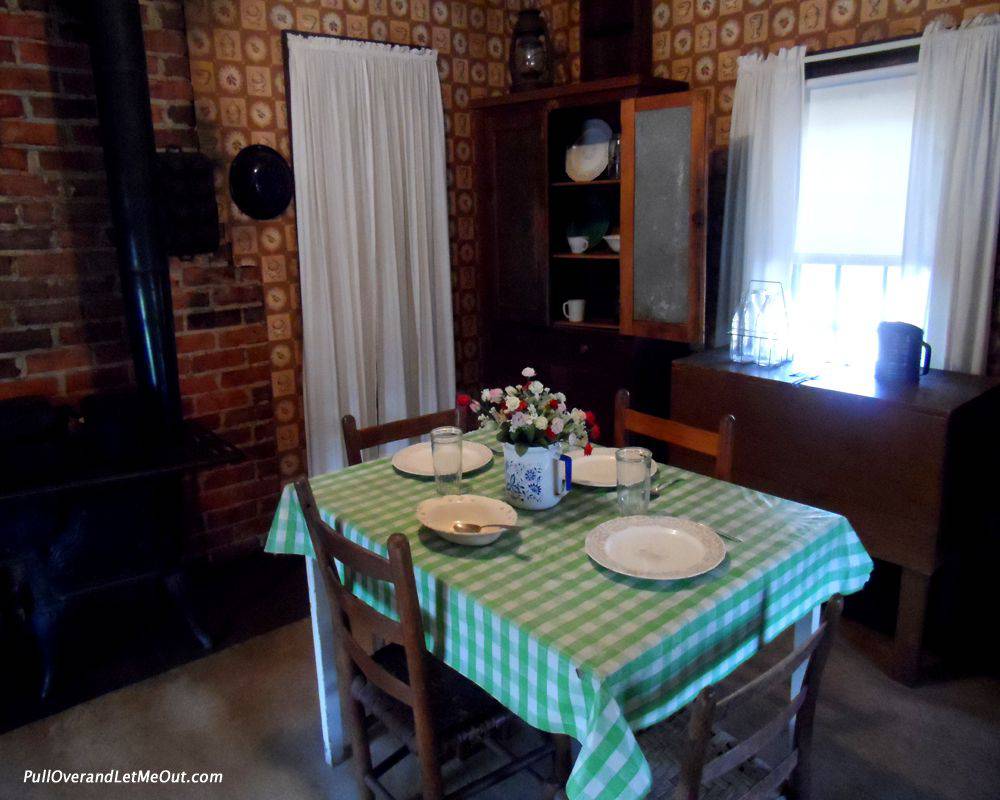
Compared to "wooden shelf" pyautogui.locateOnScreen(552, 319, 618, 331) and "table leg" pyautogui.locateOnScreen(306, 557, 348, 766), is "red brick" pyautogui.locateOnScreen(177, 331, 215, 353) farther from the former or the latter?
"wooden shelf" pyautogui.locateOnScreen(552, 319, 618, 331)

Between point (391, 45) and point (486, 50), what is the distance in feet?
1.90

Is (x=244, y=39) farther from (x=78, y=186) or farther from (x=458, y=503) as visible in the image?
(x=458, y=503)

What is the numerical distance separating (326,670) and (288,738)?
1.06ft

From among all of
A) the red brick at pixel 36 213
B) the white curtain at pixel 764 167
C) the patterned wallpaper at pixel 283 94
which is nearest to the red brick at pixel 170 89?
the patterned wallpaper at pixel 283 94

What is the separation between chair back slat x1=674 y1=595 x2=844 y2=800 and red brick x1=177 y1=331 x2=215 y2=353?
2.37 meters

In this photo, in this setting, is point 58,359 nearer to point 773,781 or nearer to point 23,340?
point 23,340

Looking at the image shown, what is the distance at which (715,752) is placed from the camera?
1502 millimetres

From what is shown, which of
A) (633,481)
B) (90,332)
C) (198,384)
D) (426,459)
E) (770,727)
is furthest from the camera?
(198,384)

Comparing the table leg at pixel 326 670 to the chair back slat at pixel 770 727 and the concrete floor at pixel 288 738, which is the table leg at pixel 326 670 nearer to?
the concrete floor at pixel 288 738

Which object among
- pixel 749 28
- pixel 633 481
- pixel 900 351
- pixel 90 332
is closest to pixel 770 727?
pixel 633 481

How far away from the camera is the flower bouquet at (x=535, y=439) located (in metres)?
1.73

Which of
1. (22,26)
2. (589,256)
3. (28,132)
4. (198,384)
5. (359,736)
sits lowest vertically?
(359,736)

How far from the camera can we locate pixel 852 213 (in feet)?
9.40

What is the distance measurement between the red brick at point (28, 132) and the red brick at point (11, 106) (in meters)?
0.02
